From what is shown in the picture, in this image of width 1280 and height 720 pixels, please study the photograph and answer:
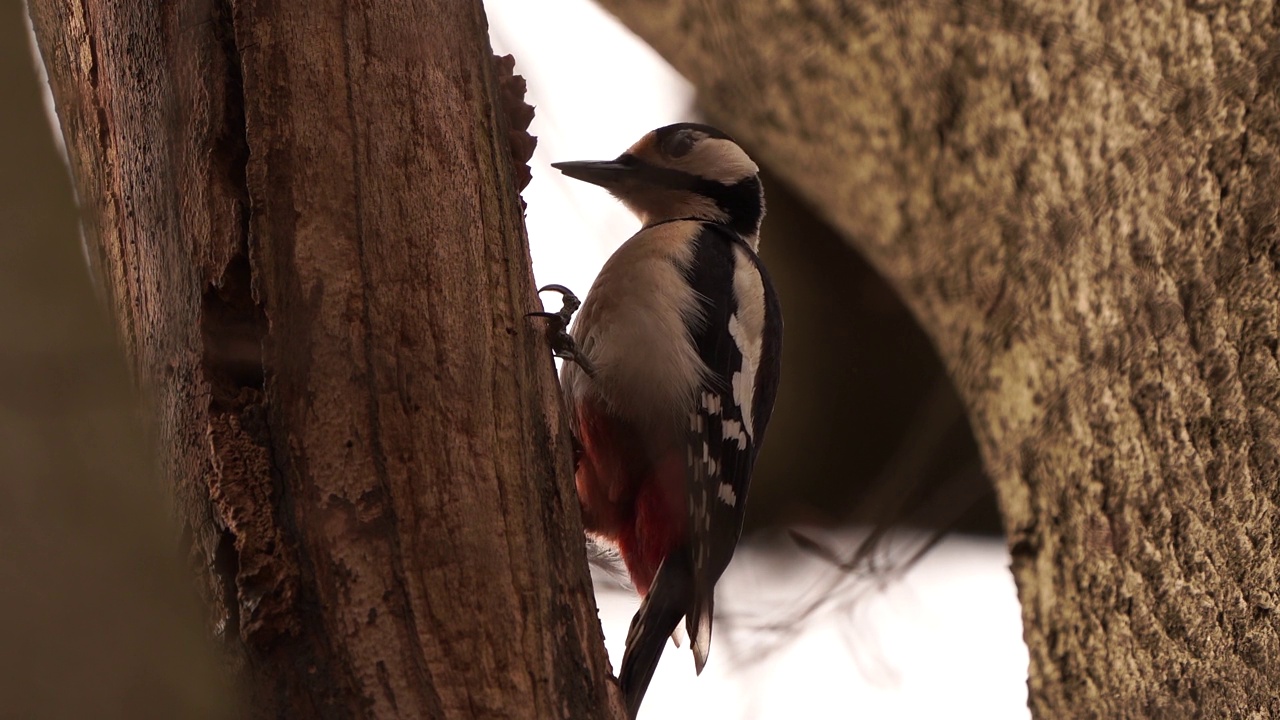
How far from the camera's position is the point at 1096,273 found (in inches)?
97.3

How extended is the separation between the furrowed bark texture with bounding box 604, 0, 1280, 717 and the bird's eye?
18 cm

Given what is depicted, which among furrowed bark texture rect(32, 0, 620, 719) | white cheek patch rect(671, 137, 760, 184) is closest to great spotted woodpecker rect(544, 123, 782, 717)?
white cheek patch rect(671, 137, 760, 184)

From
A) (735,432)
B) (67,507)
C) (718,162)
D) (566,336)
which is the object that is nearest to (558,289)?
(566,336)

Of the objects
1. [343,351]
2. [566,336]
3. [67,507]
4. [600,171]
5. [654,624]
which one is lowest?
[654,624]

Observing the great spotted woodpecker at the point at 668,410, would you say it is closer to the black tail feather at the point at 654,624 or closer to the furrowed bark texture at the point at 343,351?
the black tail feather at the point at 654,624

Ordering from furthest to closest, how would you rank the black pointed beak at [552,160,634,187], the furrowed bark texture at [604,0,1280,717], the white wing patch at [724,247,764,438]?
the black pointed beak at [552,160,634,187] → the white wing patch at [724,247,764,438] → the furrowed bark texture at [604,0,1280,717]

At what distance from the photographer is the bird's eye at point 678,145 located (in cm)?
300

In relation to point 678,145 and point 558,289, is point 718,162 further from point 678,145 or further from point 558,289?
point 558,289

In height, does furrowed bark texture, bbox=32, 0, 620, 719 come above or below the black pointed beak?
below

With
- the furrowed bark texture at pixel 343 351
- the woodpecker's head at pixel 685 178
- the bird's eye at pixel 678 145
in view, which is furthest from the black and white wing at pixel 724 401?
the furrowed bark texture at pixel 343 351

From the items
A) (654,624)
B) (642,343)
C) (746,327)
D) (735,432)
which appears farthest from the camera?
(746,327)

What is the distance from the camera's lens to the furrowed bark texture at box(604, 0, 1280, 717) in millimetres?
2141

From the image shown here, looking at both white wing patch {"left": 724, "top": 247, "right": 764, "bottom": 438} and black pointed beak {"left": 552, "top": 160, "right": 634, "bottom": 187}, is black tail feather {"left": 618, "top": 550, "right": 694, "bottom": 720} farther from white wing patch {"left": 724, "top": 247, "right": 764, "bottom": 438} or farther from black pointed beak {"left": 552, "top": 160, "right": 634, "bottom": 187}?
black pointed beak {"left": 552, "top": 160, "right": 634, "bottom": 187}

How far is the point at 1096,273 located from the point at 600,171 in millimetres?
1189
